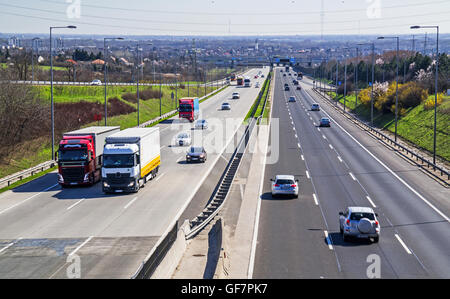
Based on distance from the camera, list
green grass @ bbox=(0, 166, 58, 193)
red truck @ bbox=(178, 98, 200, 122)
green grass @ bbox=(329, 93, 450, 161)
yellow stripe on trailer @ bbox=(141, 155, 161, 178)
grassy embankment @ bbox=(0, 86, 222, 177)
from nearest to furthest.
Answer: yellow stripe on trailer @ bbox=(141, 155, 161, 178) < green grass @ bbox=(0, 166, 58, 193) < grassy embankment @ bbox=(0, 86, 222, 177) < green grass @ bbox=(329, 93, 450, 161) < red truck @ bbox=(178, 98, 200, 122)

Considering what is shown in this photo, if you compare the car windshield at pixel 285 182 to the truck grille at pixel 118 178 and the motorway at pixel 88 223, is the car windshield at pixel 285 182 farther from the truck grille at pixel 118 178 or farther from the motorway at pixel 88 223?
the truck grille at pixel 118 178

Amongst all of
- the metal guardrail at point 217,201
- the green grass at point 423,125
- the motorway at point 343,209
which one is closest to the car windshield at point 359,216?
the motorway at point 343,209

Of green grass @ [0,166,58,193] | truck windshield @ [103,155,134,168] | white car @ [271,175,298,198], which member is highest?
truck windshield @ [103,155,134,168]

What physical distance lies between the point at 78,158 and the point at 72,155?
397 mm

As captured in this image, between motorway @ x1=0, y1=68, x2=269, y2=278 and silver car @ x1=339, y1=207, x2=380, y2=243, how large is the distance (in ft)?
26.7

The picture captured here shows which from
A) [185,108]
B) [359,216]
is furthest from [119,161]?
[185,108]

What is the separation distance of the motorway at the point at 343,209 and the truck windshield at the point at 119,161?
8136 millimetres

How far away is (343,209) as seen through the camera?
31.7 metres

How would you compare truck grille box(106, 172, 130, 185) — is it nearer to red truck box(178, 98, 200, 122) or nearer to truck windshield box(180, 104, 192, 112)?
red truck box(178, 98, 200, 122)

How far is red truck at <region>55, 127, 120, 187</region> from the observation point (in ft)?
122

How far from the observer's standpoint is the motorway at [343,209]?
70.5 feet

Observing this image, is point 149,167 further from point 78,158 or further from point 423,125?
point 423,125

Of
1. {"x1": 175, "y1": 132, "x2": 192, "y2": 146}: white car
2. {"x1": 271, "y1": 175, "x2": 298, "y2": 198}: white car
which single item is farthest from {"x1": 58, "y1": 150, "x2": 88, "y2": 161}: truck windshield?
{"x1": 175, "y1": 132, "x2": 192, "y2": 146}: white car
